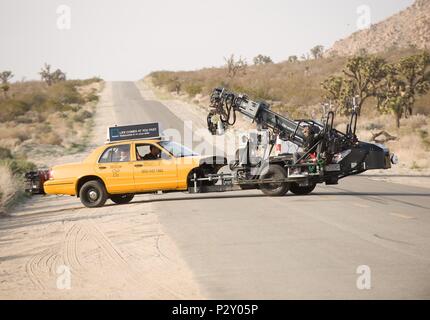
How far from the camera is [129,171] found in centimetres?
1647

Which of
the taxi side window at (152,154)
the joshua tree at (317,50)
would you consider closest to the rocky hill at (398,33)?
the joshua tree at (317,50)

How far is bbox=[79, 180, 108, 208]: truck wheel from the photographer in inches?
657

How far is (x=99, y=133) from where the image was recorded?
146ft

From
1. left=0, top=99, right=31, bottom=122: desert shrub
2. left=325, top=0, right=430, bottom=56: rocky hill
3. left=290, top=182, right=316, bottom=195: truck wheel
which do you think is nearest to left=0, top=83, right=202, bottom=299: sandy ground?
left=290, top=182, right=316, bottom=195: truck wheel

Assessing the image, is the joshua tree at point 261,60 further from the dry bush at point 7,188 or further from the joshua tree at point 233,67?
the dry bush at point 7,188

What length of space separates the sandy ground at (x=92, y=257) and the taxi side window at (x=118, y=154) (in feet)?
4.18

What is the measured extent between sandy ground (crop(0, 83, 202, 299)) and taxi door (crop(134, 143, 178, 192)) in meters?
0.58

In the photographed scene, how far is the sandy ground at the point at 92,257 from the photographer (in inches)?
314

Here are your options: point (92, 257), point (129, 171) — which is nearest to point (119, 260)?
point (92, 257)

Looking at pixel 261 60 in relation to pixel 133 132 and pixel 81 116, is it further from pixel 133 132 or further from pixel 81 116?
pixel 133 132

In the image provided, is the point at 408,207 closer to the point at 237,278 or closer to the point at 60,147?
the point at 237,278

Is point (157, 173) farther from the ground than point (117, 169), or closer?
closer

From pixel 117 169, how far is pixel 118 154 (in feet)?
1.44

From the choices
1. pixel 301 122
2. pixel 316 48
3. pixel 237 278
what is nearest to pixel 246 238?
pixel 237 278
